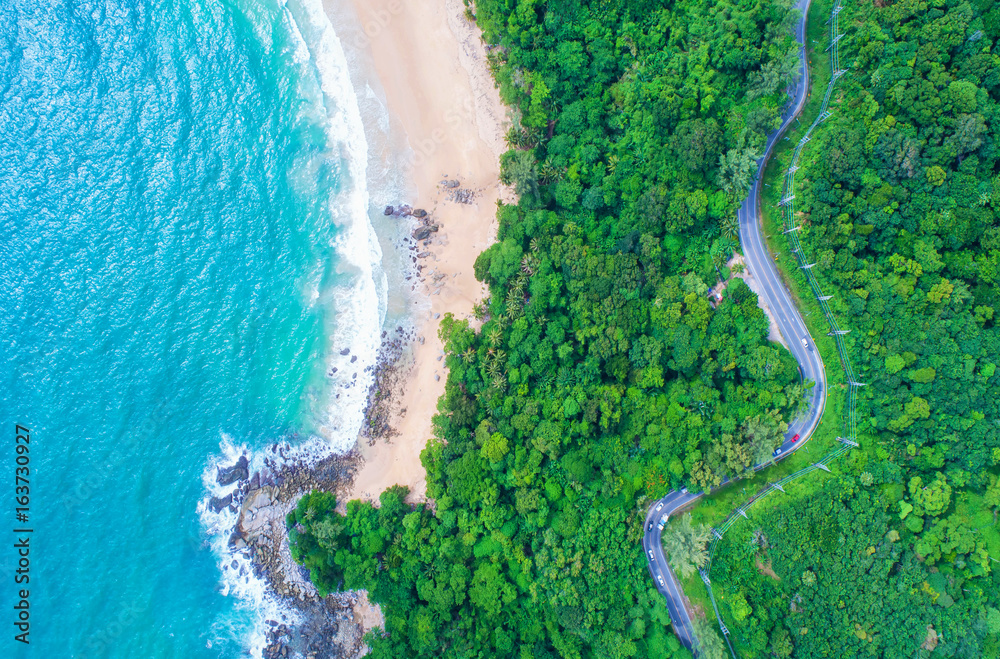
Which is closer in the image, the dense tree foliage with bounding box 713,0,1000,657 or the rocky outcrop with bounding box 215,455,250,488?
the dense tree foliage with bounding box 713,0,1000,657

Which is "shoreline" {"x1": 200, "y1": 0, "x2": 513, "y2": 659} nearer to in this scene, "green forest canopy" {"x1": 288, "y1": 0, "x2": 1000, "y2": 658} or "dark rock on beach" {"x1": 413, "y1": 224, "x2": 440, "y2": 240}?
"dark rock on beach" {"x1": 413, "y1": 224, "x2": 440, "y2": 240}

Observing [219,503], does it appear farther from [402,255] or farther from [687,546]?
[687,546]

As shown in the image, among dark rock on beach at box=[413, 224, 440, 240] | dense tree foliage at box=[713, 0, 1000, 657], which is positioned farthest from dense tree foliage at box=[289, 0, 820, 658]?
dark rock on beach at box=[413, 224, 440, 240]

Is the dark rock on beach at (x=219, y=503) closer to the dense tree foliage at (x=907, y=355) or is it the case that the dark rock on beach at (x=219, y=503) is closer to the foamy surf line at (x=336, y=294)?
the foamy surf line at (x=336, y=294)

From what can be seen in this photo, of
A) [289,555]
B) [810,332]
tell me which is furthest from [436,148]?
[289,555]

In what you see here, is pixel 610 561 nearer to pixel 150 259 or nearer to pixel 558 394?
pixel 558 394
